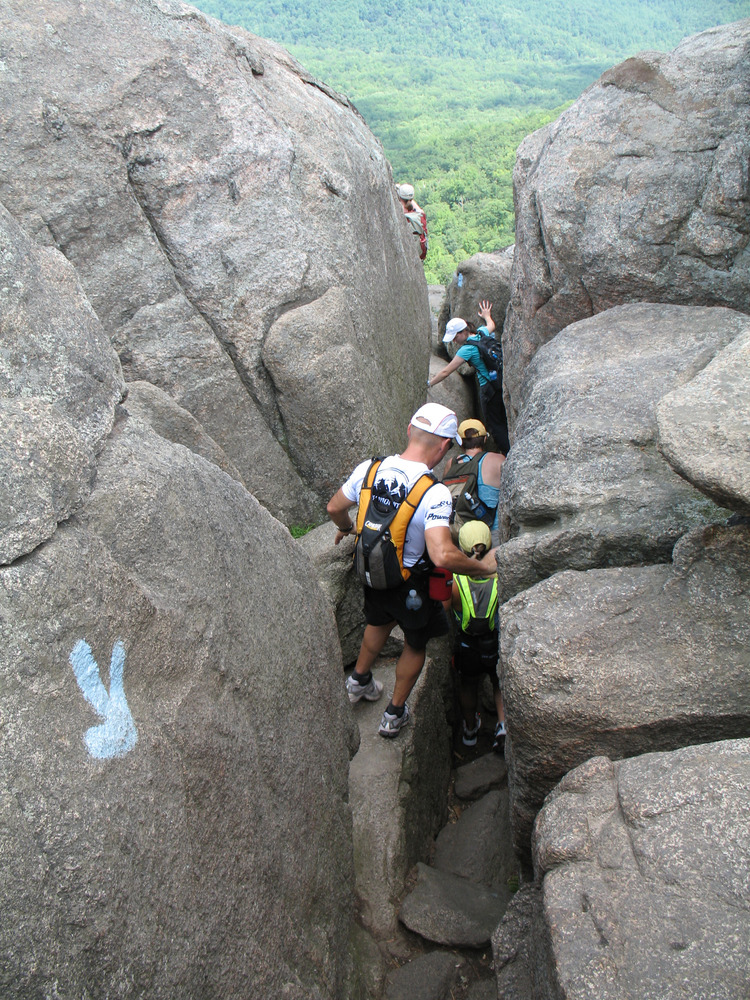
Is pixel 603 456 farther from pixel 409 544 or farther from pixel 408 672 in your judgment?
pixel 408 672

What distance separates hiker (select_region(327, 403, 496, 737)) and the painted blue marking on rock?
246 centimetres

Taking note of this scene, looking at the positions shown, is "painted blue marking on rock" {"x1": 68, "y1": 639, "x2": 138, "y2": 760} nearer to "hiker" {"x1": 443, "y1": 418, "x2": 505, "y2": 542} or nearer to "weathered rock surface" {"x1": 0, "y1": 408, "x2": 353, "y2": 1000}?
"weathered rock surface" {"x1": 0, "y1": 408, "x2": 353, "y2": 1000}

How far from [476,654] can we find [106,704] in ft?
13.2

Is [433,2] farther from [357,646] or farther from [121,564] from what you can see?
[121,564]

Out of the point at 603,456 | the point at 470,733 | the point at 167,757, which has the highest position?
the point at 167,757

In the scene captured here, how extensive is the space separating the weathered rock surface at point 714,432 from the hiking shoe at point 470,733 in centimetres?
420

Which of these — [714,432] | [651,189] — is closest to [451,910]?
[714,432]

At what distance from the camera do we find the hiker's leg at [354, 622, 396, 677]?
224 inches

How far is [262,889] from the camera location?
323cm

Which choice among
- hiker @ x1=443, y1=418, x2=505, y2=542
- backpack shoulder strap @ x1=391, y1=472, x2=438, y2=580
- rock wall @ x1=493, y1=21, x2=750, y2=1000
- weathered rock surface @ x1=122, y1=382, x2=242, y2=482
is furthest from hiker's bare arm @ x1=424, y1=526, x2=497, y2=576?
hiker @ x1=443, y1=418, x2=505, y2=542

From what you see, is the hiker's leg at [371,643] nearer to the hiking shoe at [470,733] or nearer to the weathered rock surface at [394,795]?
the weathered rock surface at [394,795]

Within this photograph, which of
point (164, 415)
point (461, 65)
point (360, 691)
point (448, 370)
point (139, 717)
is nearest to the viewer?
point (139, 717)

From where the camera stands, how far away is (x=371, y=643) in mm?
5758

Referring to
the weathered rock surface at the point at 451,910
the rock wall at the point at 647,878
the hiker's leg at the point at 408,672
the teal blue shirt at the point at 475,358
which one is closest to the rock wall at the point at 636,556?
the rock wall at the point at 647,878
